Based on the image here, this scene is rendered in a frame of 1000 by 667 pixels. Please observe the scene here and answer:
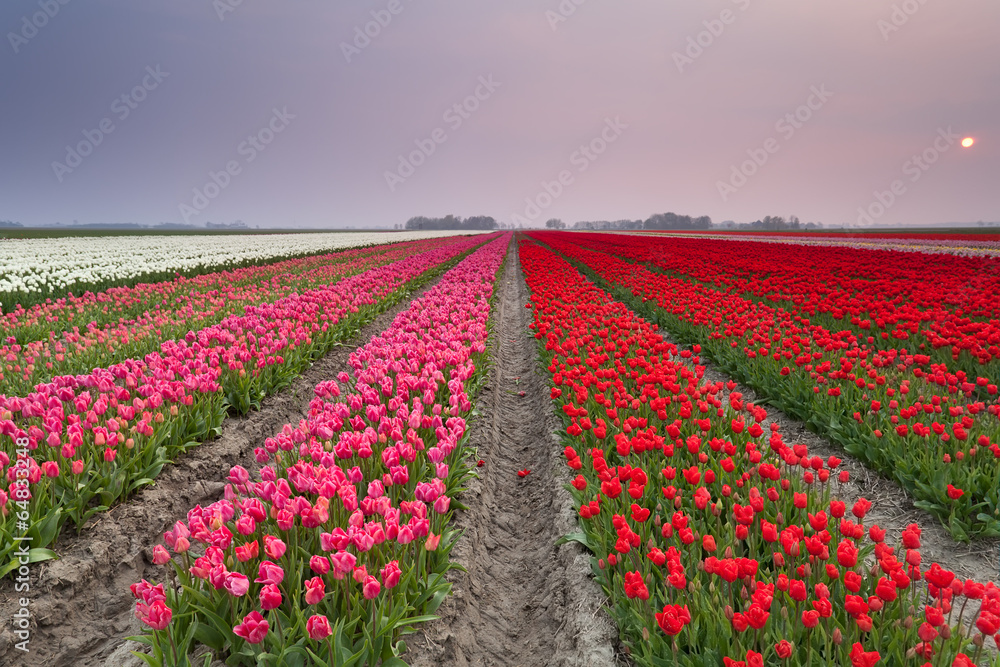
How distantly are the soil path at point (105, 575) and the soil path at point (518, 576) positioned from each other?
2113 millimetres

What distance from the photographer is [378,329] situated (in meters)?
13.4

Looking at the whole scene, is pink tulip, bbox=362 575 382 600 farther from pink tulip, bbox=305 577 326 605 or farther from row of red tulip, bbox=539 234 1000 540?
row of red tulip, bbox=539 234 1000 540

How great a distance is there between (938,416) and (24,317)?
15562mm

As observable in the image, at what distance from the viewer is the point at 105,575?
4.07 meters

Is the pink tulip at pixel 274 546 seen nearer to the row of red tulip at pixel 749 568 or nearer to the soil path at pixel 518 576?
the soil path at pixel 518 576

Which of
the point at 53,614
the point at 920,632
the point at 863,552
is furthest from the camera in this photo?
the point at 53,614

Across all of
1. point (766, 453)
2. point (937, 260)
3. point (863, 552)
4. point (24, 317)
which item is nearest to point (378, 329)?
point (24, 317)

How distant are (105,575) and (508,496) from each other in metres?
3.73

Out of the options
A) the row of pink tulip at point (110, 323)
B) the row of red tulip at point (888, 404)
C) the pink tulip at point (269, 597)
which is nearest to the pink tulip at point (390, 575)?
the pink tulip at point (269, 597)

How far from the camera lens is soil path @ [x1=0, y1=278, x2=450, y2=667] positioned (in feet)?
11.2

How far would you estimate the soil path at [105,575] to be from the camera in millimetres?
3412

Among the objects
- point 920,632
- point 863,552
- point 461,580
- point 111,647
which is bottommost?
point 111,647

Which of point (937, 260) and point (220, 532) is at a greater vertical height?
point (937, 260)

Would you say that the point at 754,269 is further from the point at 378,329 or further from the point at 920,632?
the point at 920,632
